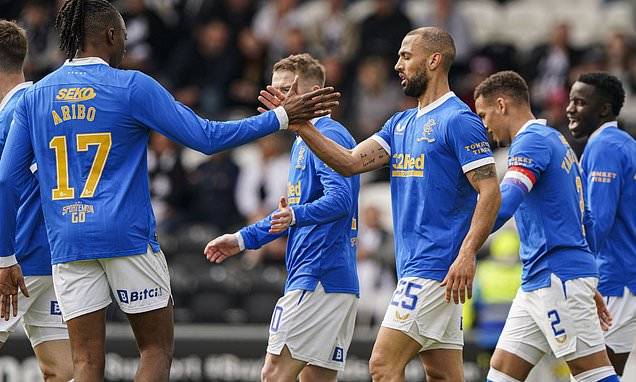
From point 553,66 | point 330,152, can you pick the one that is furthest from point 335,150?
point 553,66

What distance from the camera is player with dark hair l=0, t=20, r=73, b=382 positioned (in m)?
9.20

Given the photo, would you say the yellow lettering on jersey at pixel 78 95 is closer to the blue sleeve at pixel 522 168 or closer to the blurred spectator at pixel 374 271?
the blue sleeve at pixel 522 168

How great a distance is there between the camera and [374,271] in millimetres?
16203

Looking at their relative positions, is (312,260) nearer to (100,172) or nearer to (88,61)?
(100,172)

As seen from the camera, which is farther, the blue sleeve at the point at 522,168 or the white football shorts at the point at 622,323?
the white football shorts at the point at 622,323

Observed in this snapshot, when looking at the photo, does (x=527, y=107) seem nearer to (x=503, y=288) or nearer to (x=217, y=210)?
(x=503, y=288)

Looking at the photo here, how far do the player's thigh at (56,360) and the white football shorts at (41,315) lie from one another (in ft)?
0.14

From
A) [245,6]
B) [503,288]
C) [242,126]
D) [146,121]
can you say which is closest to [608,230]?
[242,126]

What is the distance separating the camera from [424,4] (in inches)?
835

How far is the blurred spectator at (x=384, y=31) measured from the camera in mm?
18516

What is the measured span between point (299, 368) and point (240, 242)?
1013 mm

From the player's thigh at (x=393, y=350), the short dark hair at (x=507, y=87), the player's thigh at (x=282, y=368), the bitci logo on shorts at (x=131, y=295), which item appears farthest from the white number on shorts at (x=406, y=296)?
the short dark hair at (x=507, y=87)

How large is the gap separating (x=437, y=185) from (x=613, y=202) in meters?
2.01

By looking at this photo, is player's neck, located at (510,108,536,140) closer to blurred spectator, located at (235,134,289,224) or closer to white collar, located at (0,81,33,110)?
white collar, located at (0,81,33,110)
